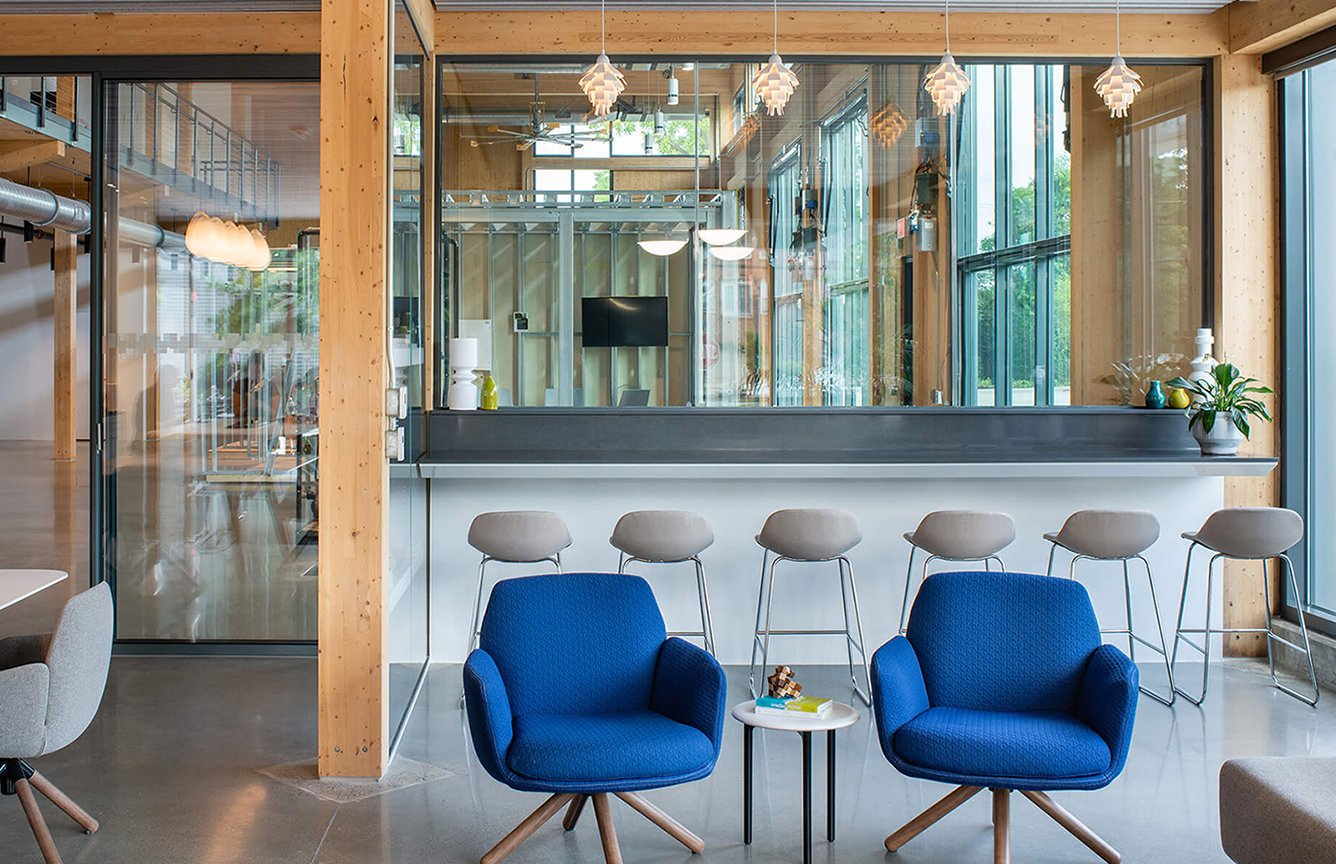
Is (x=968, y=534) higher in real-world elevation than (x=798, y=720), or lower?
higher

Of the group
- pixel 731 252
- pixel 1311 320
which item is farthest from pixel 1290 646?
pixel 731 252

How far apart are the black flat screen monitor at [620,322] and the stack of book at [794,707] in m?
3.31

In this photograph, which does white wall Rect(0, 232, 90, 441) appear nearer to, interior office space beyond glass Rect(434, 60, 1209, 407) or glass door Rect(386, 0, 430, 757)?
interior office space beyond glass Rect(434, 60, 1209, 407)

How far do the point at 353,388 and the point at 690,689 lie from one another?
165cm

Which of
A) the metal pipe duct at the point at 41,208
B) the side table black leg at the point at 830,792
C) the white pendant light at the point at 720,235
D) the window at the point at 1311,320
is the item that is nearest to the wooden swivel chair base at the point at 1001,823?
the side table black leg at the point at 830,792

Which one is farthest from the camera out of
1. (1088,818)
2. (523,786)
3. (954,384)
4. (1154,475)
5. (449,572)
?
(954,384)

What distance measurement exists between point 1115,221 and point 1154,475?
1.67 metres

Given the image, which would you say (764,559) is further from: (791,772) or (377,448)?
(377,448)

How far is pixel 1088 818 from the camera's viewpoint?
3.88 metres

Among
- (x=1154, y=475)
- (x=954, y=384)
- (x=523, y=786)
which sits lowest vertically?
(x=523, y=786)

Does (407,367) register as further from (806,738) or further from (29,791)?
(806,738)

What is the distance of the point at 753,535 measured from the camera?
5.96 m

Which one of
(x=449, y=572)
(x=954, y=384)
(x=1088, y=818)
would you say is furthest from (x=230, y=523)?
(x=1088, y=818)

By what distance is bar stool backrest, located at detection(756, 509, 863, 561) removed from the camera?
5230 millimetres
